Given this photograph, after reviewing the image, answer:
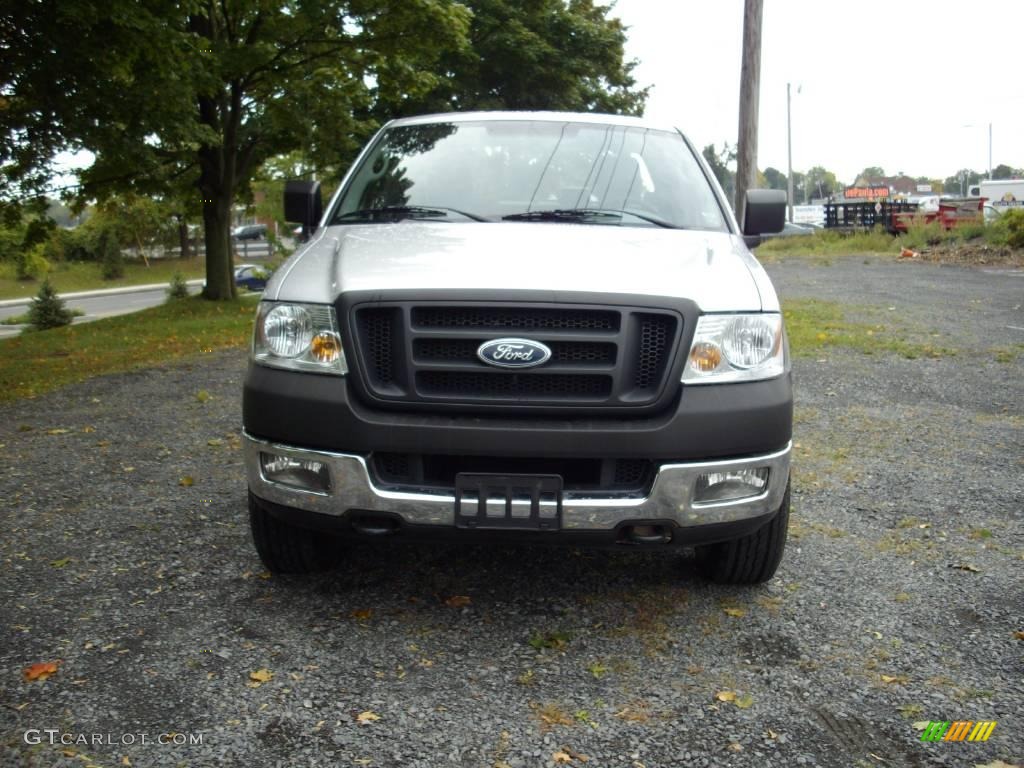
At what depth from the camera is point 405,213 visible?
456cm

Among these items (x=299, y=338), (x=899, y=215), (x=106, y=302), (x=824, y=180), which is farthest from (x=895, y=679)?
(x=824, y=180)

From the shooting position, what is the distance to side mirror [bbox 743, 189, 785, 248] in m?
5.02

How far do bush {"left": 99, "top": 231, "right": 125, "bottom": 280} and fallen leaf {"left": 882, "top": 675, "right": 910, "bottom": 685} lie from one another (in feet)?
203

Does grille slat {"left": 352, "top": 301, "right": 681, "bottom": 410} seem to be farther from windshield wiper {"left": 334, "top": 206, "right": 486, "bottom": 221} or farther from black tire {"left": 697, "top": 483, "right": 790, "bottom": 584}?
windshield wiper {"left": 334, "top": 206, "right": 486, "bottom": 221}

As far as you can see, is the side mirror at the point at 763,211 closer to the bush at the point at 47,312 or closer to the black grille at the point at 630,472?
the black grille at the point at 630,472

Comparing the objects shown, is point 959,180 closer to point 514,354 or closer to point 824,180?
point 824,180

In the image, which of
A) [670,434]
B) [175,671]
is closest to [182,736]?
[175,671]

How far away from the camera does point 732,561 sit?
393cm

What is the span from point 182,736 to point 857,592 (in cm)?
257

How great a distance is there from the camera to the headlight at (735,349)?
341 centimetres

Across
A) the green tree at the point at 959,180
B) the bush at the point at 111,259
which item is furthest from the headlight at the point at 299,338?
the green tree at the point at 959,180

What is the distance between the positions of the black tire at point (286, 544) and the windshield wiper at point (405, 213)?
1.45m

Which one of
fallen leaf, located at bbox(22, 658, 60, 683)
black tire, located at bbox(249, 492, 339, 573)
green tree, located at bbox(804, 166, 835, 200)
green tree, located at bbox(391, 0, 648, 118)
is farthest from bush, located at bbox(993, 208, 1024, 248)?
green tree, located at bbox(804, 166, 835, 200)

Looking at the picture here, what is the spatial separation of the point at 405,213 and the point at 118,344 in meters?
11.4
